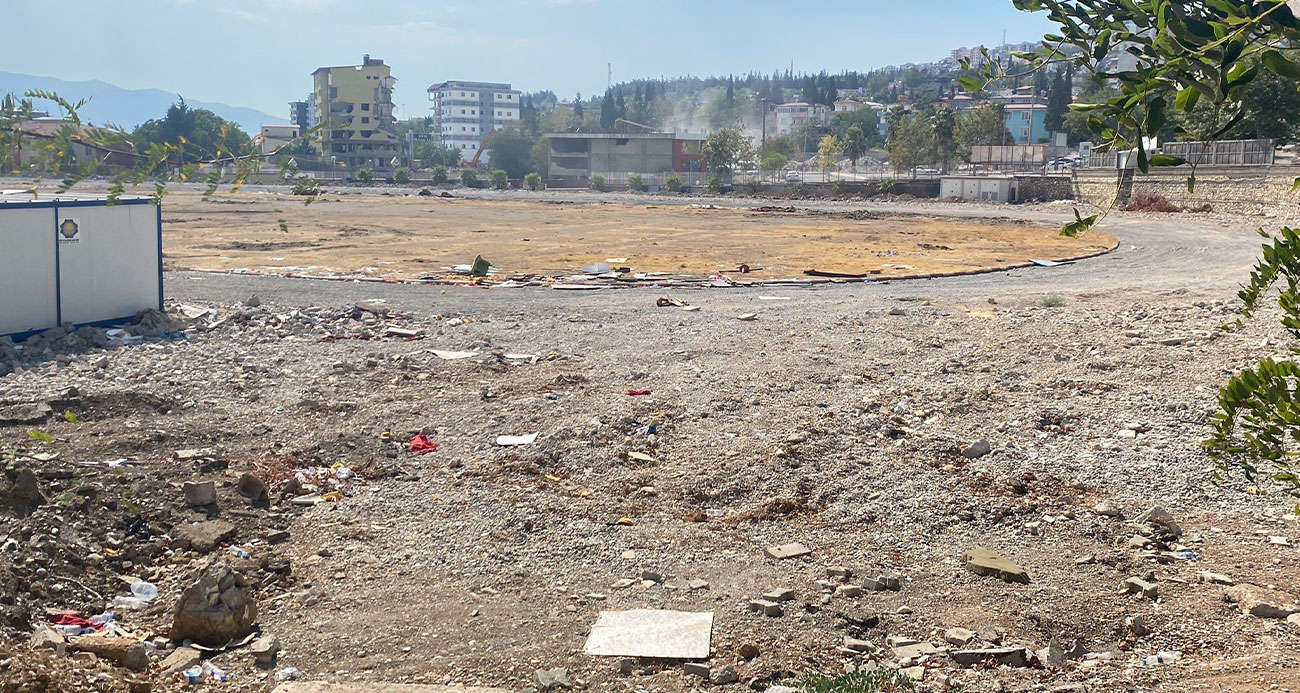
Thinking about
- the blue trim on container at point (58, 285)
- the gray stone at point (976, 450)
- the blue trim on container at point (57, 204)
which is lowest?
the gray stone at point (976, 450)

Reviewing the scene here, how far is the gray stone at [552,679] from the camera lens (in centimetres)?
618

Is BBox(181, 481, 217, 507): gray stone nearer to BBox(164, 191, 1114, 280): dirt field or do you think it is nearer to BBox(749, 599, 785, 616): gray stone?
BBox(749, 599, 785, 616): gray stone

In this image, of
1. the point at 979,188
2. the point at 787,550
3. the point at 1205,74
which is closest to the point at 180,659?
the point at 787,550

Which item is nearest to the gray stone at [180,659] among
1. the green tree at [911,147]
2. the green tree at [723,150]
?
the green tree at [911,147]

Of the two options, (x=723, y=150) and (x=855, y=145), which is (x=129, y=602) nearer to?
(x=723, y=150)

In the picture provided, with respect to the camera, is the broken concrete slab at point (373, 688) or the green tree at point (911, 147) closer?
the broken concrete slab at point (373, 688)

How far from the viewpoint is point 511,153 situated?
143 metres

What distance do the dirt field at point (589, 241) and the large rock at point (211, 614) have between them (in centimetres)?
2067

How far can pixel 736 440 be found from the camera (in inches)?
448

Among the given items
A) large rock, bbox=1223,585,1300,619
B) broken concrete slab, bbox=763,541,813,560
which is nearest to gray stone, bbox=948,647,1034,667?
large rock, bbox=1223,585,1300,619

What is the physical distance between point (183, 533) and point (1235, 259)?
98.8ft

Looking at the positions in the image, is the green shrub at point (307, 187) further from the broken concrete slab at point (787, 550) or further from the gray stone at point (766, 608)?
the broken concrete slab at point (787, 550)

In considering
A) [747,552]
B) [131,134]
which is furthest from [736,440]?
[131,134]

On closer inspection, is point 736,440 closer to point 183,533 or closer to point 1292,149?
point 183,533
